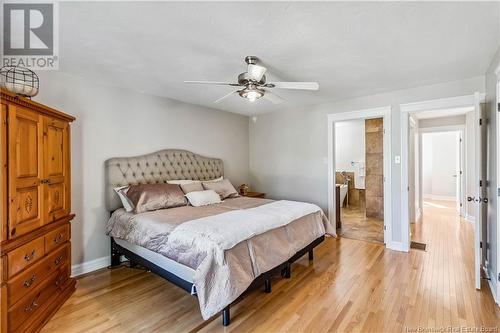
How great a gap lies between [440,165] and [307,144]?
6073 mm

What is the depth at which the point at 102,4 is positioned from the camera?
1.58m

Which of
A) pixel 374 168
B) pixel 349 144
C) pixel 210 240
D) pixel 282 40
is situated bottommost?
pixel 210 240

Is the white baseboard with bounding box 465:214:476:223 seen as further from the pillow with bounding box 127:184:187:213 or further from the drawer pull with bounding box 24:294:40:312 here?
the drawer pull with bounding box 24:294:40:312

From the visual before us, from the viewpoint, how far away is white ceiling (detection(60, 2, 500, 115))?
65.2 inches

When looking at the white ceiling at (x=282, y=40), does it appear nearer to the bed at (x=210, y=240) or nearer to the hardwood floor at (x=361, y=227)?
the bed at (x=210, y=240)

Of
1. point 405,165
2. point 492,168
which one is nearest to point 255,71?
point 492,168

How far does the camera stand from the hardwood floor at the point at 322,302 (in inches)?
76.9

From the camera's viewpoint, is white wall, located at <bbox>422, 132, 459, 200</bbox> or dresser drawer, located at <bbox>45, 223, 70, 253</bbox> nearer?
dresser drawer, located at <bbox>45, 223, 70, 253</bbox>

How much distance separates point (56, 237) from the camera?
2.25 m

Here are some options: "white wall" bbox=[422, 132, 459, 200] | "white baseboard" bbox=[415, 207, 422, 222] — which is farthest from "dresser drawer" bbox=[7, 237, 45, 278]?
"white wall" bbox=[422, 132, 459, 200]

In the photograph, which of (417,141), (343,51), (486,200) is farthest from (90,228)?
(417,141)

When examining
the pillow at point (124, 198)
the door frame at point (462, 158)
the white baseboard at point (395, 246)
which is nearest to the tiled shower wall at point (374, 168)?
the door frame at point (462, 158)

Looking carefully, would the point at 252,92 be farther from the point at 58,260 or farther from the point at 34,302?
the point at 34,302

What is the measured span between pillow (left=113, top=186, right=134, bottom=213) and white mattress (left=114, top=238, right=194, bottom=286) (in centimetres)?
40
